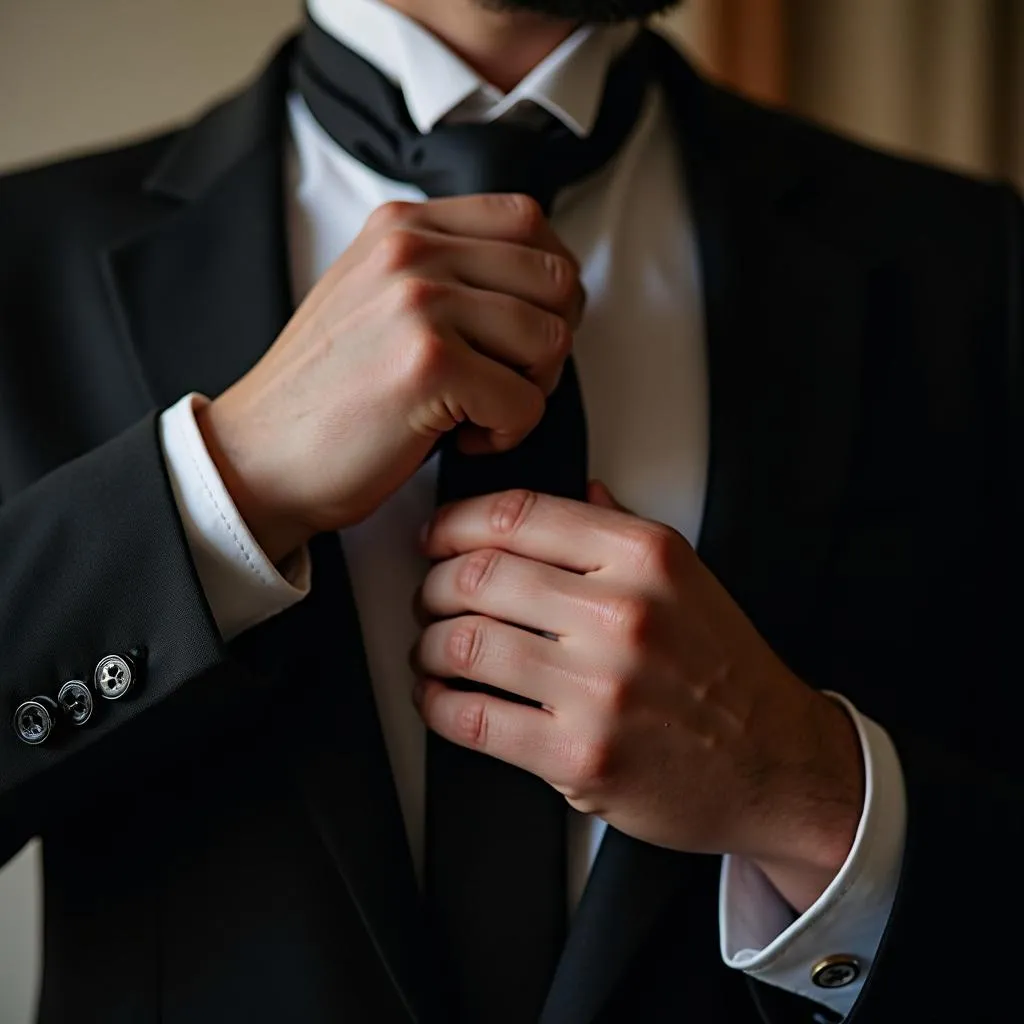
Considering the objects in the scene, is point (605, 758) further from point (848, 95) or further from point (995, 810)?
point (848, 95)

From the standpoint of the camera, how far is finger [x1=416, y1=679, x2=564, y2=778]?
26.4 inches

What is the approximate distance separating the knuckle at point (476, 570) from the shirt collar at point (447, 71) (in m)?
0.31

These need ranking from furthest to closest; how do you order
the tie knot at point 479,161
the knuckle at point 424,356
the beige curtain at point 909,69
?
the beige curtain at point 909,69 → the tie knot at point 479,161 → the knuckle at point 424,356

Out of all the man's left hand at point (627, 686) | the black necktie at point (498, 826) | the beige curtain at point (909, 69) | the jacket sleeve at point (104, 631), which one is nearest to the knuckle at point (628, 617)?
the man's left hand at point (627, 686)

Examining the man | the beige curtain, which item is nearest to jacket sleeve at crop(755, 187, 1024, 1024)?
the man

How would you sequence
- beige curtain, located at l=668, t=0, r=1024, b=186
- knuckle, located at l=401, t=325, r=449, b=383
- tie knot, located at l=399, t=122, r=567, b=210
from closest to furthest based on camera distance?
1. knuckle, located at l=401, t=325, r=449, b=383
2. tie knot, located at l=399, t=122, r=567, b=210
3. beige curtain, located at l=668, t=0, r=1024, b=186

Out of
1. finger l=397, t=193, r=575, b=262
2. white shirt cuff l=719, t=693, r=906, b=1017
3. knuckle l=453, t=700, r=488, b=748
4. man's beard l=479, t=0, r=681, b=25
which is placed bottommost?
white shirt cuff l=719, t=693, r=906, b=1017

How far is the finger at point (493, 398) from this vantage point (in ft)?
2.19

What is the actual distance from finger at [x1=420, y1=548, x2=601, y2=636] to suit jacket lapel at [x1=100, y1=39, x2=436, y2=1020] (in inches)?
2.9

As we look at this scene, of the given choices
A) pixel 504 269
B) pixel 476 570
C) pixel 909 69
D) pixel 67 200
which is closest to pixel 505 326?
pixel 504 269

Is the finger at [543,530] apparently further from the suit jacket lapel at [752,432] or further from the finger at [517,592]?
the suit jacket lapel at [752,432]

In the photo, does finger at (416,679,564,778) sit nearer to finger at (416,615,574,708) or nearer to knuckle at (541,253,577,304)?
finger at (416,615,574,708)

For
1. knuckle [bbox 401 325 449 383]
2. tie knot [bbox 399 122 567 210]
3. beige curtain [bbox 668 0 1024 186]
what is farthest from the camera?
beige curtain [bbox 668 0 1024 186]

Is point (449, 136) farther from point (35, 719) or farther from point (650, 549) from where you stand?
point (35, 719)
